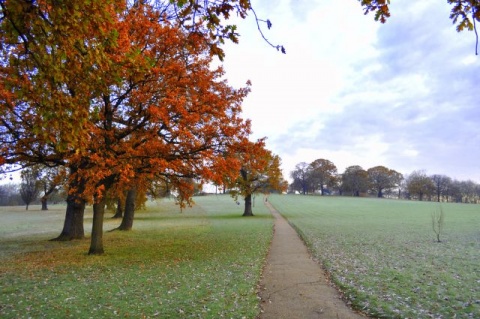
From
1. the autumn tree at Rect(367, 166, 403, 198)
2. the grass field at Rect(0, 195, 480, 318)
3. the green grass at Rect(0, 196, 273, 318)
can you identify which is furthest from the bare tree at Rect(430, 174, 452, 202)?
the green grass at Rect(0, 196, 273, 318)

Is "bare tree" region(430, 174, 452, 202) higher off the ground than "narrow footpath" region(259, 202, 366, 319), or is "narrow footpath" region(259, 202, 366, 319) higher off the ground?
"bare tree" region(430, 174, 452, 202)

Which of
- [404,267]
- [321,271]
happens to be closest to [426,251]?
[404,267]

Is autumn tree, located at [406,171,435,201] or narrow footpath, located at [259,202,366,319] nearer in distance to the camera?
narrow footpath, located at [259,202,366,319]

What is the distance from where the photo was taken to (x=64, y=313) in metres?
7.40

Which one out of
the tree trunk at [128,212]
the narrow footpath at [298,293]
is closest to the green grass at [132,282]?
the narrow footpath at [298,293]

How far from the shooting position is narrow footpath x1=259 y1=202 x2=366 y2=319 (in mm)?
7382

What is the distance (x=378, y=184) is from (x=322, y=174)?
73.8 ft

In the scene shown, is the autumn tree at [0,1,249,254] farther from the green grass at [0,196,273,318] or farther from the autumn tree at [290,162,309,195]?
the autumn tree at [290,162,309,195]

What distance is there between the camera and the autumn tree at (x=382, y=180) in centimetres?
13988

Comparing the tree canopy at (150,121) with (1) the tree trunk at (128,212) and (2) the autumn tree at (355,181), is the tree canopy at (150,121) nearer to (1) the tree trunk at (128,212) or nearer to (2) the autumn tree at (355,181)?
(1) the tree trunk at (128,212)

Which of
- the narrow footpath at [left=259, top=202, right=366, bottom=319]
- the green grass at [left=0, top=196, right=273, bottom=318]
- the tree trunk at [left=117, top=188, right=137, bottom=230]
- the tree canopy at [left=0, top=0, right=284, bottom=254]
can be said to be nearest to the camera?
the narrow footpath at [left=259, top=202, right=366, bottom=319]

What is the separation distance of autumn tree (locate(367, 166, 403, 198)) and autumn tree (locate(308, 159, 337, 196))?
14.7 m

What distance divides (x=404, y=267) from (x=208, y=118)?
9642mm

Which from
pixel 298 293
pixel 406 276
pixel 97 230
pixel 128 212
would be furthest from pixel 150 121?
pixel 128 212
